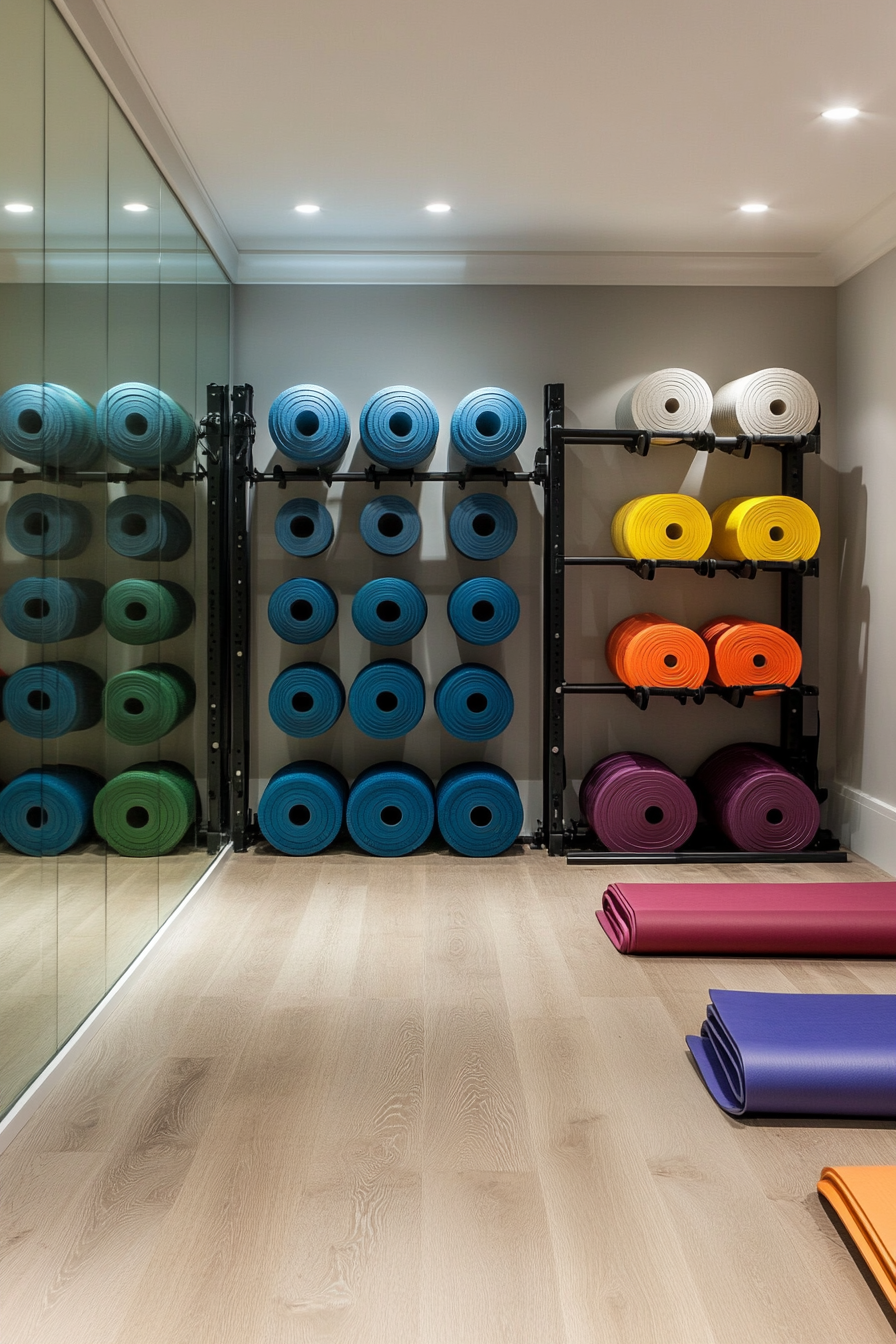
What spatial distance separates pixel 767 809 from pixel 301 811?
6.94 feet

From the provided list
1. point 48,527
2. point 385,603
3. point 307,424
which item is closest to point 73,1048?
point 48,527

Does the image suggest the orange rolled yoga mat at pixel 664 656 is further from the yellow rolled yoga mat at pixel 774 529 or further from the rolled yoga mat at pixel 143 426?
the rolled yoga mat at pixel 143 426

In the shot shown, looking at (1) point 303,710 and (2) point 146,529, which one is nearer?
(2) point 146,529

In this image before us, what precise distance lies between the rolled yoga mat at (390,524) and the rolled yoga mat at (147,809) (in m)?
1.34

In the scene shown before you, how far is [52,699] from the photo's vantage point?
2.29 m

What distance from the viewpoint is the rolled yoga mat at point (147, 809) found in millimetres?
2727

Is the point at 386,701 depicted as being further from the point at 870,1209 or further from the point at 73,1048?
the point at 870,1209

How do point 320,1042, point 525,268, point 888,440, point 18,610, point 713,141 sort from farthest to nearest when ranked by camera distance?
point 525,268 < point 888,440 < point 713,141 < point 320,1042 < point 18,610

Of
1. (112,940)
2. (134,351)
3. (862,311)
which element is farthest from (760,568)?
(112,940)

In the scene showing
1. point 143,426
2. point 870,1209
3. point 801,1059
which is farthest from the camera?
point 143,426

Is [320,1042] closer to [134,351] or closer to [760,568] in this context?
[134,351]

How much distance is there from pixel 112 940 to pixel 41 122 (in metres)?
2.15

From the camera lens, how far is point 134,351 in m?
3.01

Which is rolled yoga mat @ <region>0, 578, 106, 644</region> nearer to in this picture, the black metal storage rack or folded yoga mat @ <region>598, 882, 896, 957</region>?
folded yoga mat @ <region>598, 882, 896, 957</region>
